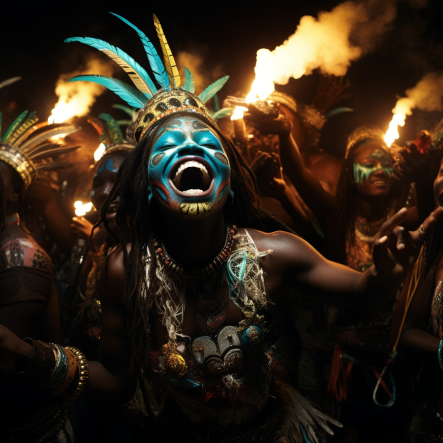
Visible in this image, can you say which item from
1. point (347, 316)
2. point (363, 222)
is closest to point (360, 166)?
point (363, 222)

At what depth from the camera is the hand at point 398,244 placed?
1620 millimetres

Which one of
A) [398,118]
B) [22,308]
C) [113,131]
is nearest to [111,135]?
[113,131]

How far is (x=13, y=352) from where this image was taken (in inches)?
72.2

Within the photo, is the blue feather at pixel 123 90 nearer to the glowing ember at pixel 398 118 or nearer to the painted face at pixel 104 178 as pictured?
the painted face at pixel 104 178

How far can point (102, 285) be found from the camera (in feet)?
7.21

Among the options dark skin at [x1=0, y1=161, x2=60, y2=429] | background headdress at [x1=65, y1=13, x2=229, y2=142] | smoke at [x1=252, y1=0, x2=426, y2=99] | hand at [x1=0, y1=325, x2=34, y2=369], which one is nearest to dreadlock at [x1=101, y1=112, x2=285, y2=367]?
background headdress at [x1=65, y1=13, x2=229, y2=142]

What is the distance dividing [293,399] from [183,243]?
1.01 metres

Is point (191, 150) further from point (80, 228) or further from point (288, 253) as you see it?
point (80, 228)

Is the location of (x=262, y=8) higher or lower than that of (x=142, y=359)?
higher

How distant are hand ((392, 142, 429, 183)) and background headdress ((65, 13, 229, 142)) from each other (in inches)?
45.6

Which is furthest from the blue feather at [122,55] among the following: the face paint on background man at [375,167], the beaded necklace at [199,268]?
the face paint on background man at [375,167]

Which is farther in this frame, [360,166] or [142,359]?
[360,166]

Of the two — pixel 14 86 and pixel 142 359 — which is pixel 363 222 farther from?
pixel 14 86

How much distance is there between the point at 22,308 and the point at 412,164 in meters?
2.38
